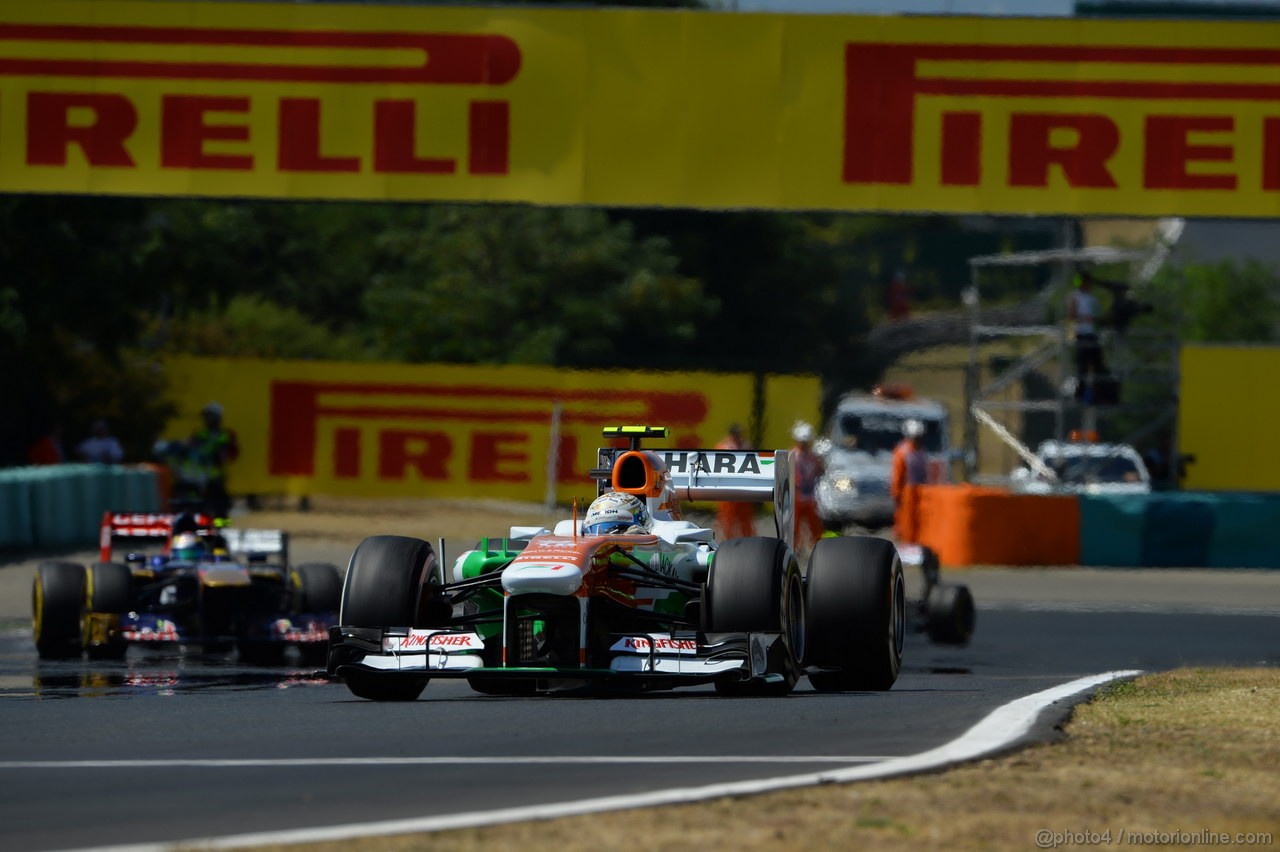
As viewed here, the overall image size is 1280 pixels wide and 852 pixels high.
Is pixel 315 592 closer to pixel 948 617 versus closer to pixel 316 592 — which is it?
pixel 316 592

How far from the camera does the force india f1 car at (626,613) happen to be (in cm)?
1062

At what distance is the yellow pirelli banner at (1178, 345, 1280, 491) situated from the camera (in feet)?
100

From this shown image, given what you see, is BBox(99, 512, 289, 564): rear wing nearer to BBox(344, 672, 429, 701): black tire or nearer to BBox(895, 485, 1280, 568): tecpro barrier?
BBox(344, 672, 429, 701): black tire

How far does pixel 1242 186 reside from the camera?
23.4m

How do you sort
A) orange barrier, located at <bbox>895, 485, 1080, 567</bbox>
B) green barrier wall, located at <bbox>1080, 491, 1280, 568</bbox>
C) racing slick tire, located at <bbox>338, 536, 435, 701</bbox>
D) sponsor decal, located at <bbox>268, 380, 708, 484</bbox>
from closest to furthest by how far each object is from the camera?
racing slick tire, located at <bbox>338, 536, 435, 701</bbox>, green barrier wall, located at <bbox>1080, 491, 1280, 568</bbox>, orange barrier, located at <bbox>895, 485, 1080, 567</bbox>, sponsor decal, located at <bbox>268, 380, 708, 484</bbox>

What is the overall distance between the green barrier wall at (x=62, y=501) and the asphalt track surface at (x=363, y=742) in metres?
10.5

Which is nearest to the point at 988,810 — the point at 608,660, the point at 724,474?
the point at 608,660

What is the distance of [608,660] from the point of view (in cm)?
1070

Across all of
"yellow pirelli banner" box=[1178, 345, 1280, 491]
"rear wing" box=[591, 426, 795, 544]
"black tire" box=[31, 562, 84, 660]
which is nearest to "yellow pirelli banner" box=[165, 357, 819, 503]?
"yellow pirelli banner" box=[1178, 345, 1280, 491]

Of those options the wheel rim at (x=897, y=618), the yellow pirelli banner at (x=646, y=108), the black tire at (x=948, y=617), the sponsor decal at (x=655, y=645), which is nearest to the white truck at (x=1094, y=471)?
the yellow pirelli banner at (x=646, y=108)

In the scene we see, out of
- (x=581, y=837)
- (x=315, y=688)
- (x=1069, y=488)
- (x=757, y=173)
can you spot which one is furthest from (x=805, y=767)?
(x=1069, y=488)

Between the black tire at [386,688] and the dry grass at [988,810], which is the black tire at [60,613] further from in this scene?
the dry grass at [988,810]

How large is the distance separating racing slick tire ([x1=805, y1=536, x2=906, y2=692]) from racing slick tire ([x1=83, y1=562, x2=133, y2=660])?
5.47 meters

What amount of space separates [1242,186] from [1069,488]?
6567 millimetres
